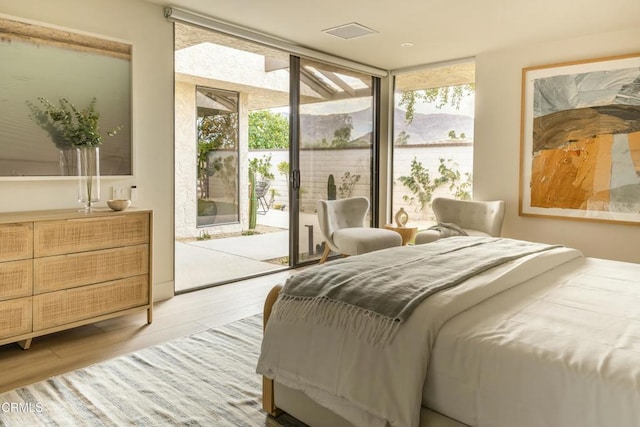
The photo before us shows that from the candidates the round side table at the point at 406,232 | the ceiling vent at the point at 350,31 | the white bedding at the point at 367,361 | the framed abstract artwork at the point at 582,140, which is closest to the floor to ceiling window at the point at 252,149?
the ceiling vent at the point at 350,31

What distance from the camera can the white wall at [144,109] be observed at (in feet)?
11.0

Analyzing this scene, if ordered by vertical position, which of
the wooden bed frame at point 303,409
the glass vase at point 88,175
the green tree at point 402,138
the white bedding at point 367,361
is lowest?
the wooden bed frame at point 303,409

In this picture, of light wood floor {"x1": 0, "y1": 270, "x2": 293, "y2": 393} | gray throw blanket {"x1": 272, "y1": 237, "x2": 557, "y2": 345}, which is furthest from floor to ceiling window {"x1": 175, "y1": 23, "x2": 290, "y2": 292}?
gray throw blanket {"x1": 272, "y1": 237, "x2": 557, "y2": 345}

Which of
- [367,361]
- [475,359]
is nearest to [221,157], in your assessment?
[367,361]

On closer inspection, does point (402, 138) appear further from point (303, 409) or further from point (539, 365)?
point (539, 365)

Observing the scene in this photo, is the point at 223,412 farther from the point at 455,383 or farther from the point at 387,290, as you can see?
the point at 455,383

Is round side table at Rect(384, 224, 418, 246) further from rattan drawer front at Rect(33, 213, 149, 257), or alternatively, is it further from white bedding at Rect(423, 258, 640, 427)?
white bedding at Rect(423, 258, 640, 427)

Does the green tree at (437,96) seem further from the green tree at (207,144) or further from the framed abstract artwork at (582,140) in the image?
the green tree at (207,144)

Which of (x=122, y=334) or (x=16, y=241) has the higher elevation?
(x=16, y=241)

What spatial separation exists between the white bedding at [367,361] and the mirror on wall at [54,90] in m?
2.20

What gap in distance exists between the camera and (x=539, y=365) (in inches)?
56.0

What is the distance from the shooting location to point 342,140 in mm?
6012

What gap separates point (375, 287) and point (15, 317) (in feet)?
7.32

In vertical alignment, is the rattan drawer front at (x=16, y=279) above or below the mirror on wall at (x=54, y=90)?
below
